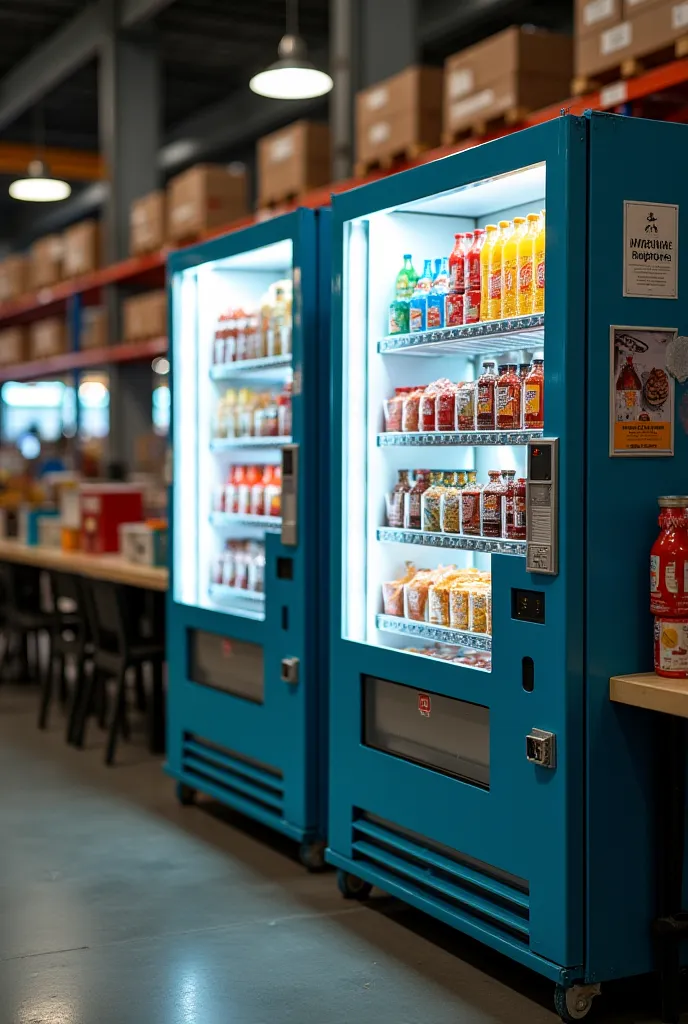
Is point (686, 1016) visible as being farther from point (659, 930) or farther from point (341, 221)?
point (341, 221)

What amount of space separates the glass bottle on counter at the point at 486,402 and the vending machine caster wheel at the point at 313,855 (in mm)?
1818

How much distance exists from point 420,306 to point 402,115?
290cm

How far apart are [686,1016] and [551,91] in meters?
4.14

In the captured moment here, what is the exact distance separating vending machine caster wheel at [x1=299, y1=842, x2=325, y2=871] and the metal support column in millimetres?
7170

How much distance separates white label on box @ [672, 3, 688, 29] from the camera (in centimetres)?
469

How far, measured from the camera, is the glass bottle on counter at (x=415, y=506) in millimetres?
4168

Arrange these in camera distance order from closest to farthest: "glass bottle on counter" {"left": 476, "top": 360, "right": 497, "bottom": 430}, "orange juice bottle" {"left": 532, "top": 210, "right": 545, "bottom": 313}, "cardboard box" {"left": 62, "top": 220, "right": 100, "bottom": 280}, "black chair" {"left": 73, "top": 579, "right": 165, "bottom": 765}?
"orange juice bottle" {"left": 532, "top": 210, "right": 545, "bottom": 313}, "glass bottle on counter" {"left": 476, "top": 360, "right": 497, "bottom": 430}, "black chair" {"left": 73, "top": 579, "right": 165, "bottom": 765}, "cardboard box" {"left": 62, "top": 220, "right": 100, "bottom": 280}

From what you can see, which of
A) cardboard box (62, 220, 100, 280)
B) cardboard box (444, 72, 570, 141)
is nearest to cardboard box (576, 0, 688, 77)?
cardboard box (444, 72, 570, 141)

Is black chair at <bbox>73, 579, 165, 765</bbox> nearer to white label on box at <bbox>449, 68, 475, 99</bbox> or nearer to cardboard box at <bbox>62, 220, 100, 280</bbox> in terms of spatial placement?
white label on box at <bbox>449, 68, 475, 99</bbox>

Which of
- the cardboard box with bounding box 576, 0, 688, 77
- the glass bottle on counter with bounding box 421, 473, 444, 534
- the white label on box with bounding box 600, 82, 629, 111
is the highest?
the cardboard box with bounding box 576, 0, 688, 77

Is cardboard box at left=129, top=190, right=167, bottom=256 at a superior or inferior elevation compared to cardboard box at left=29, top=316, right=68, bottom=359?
superior

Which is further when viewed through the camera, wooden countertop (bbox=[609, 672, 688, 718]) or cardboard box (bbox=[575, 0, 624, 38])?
cardboard box (bbox=[575, 0, 624, 38])

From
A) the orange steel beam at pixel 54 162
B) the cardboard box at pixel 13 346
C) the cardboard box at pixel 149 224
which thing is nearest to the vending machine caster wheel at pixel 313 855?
the cardboard box at pixel 149 224

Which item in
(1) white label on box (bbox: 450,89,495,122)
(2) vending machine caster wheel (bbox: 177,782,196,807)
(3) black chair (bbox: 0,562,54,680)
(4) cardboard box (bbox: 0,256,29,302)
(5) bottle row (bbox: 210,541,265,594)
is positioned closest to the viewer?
(5) bottle row (bbox: 210,541,265,594)
